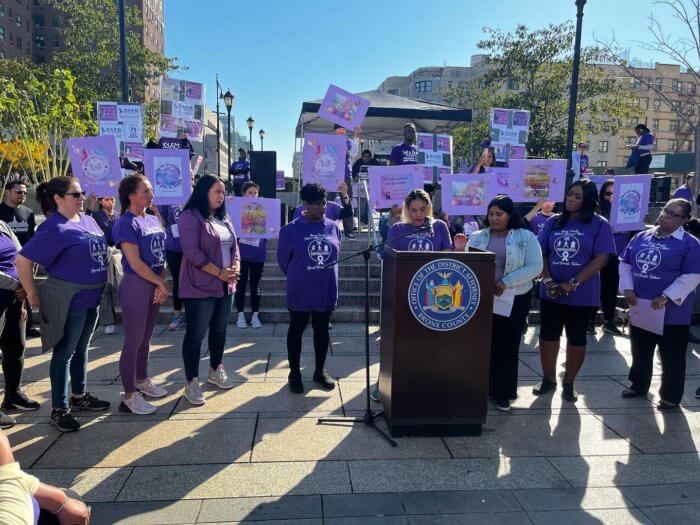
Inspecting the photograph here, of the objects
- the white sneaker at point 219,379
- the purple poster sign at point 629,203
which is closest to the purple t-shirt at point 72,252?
the white sneaker at point 219,379

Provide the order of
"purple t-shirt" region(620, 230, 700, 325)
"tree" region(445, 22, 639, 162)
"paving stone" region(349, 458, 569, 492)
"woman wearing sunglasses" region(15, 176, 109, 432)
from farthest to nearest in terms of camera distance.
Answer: "tree" region(445, 22, 639, 162) < "purple t-shirt" region(620, 230, 700, 325) < "woman wearing sunglasses" region(15, 176, 109, 432) < "paving stone" region(349, 458, 569, 492)

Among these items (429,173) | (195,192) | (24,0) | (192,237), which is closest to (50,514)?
(192,237)

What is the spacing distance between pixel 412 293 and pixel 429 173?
7.83 metres

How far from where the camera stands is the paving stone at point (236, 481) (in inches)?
120

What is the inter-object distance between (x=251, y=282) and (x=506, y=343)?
407 cm

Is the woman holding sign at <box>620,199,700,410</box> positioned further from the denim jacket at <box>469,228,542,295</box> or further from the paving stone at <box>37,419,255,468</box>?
the paving stone at <box>37,419,255,468</box>

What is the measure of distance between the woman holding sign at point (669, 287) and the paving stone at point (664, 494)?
4.95 feet

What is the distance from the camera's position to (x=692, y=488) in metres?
3.20

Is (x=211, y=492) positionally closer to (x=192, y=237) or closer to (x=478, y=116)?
(x=192, y=237)

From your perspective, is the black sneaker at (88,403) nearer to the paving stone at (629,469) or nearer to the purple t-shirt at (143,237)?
the purple t-shirt at (143,237)

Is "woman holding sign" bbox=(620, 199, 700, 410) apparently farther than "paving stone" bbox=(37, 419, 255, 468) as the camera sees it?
Yes

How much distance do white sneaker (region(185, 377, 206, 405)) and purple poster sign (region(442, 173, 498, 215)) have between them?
14.4 feet

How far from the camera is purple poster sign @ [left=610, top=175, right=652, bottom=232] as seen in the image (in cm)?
685

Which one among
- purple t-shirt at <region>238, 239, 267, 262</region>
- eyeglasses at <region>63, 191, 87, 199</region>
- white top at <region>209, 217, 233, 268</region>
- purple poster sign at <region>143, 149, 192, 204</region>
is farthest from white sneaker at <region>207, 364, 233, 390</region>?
purple poster sign at <region>143, 149, 192, 204</region>
